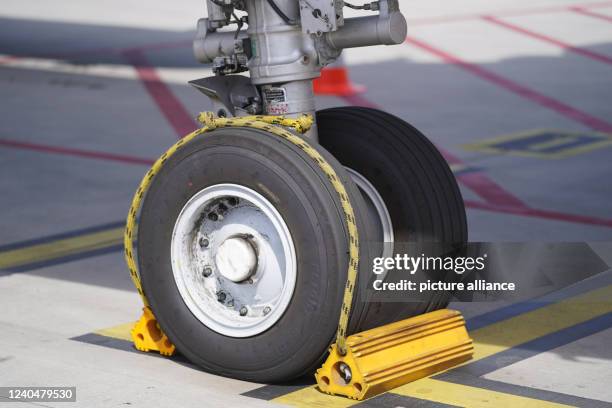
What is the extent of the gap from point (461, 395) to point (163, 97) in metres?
9.00

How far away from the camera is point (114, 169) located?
9.91 meters

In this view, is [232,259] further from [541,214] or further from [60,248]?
[541,214]

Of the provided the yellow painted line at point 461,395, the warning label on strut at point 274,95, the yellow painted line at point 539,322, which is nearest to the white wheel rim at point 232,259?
the warning label on strut at point 274,95

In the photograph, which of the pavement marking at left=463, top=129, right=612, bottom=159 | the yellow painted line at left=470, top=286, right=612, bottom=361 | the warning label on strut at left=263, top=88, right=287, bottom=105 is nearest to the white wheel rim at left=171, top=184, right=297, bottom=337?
the warning label on strut at left=263, top=88, right=287, bottom=105

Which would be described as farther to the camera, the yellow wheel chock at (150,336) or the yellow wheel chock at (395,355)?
the yellow wheel chock at (150,336)

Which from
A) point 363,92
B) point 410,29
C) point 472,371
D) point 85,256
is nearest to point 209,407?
point 472,371

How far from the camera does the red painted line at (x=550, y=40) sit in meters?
15.3

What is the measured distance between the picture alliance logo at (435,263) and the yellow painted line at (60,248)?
2.80 m

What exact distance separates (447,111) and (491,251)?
7.16 m

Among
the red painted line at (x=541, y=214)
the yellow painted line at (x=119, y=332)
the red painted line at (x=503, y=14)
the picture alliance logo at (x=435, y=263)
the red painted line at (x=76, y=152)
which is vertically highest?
the red painted line at (x=503, y=14)

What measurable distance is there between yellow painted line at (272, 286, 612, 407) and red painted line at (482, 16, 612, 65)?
937 cm

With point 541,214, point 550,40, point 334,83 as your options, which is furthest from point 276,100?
point 550,40

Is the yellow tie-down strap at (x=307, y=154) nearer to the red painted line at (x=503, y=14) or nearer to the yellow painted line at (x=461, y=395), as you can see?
the yellow painted line at (x=461, y=395)

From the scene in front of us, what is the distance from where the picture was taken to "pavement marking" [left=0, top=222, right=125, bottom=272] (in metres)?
7.18
